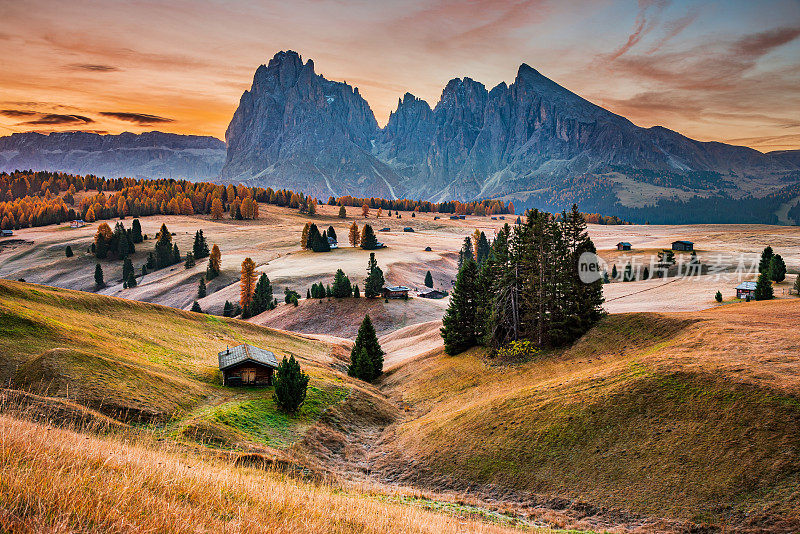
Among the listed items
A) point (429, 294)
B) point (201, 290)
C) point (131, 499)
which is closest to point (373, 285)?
point (429, 294)

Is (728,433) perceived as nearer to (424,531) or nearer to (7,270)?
(424,531)

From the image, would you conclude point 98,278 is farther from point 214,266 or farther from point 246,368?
point 246,368

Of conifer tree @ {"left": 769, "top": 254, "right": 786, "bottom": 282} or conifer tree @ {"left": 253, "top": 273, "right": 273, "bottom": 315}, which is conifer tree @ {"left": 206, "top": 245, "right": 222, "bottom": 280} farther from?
conifer tree @ {"left": 769, "top": 254, "right": 786, "bottom": 282}

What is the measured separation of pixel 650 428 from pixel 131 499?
2625 centimetres

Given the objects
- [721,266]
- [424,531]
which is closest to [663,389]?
[424,531]

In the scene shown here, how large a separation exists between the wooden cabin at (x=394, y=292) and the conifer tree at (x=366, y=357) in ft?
145

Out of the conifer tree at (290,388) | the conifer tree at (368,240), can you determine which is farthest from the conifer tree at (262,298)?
the conifer tree at (290,388)

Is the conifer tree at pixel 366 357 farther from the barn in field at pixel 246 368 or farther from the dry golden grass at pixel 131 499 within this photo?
the dry golden grass at pixel 131 499

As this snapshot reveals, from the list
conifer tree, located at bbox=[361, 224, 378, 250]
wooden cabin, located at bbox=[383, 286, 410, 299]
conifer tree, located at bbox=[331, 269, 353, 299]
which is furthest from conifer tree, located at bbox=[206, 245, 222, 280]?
wooden cabin, located at bbox=[383, 286, 410, 299]

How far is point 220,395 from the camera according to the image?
35.7 metres

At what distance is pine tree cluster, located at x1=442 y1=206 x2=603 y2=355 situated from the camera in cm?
4625

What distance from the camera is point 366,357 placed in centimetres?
5488

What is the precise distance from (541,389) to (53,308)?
152ft

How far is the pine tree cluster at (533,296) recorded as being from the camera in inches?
1821
